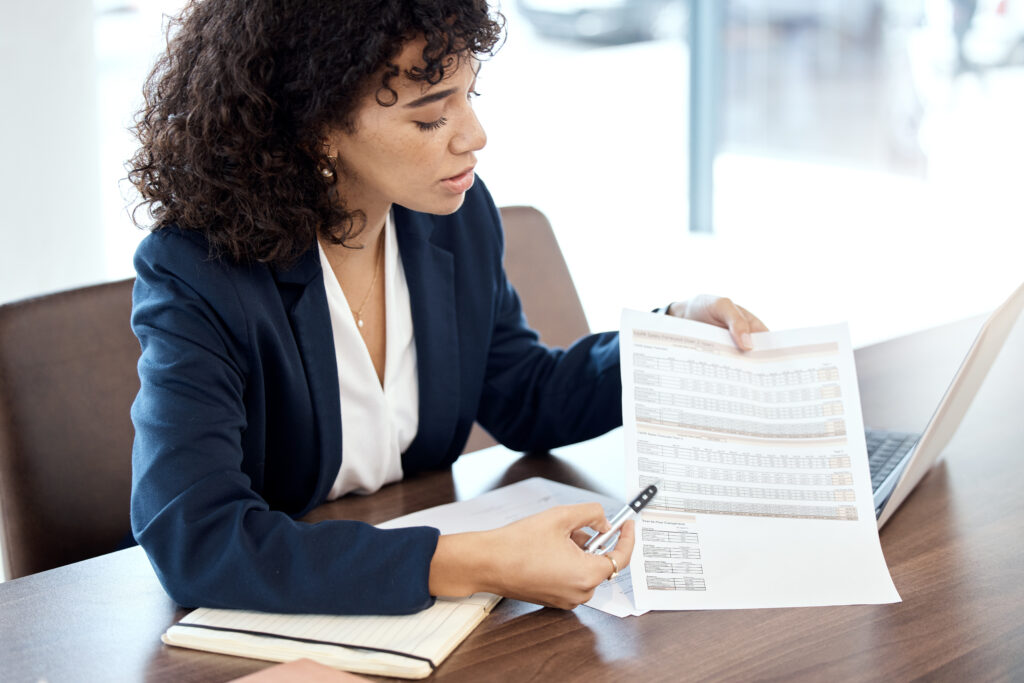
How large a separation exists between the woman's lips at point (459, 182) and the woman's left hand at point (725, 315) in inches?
12.5

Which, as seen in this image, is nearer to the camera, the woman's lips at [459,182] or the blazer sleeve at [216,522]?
the blazer sleeve at [216,522]

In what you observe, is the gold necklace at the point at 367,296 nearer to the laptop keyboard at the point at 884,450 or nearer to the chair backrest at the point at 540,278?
the chair backrest at the point at 540,278

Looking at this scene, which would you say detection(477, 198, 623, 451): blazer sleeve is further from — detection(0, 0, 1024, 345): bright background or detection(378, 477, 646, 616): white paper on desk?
detection(0, 0, 1024, 345): bright background

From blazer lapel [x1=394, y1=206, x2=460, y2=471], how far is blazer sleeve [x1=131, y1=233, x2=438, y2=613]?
311 mm

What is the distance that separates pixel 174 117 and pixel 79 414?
39 cm

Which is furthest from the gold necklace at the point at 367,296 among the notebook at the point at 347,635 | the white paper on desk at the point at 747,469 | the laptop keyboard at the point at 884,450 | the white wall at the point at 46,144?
the white wall at the point at 46,144

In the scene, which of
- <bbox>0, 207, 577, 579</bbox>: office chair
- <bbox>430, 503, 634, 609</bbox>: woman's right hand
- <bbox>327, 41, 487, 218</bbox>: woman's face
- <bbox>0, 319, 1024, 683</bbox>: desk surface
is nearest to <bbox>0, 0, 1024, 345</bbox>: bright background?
<bbox>0, 207, 577, 579</bbox>: office chair

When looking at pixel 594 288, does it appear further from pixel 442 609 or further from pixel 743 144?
pixel 442 609

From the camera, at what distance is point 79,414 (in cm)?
129

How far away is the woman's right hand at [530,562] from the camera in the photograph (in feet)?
2.98

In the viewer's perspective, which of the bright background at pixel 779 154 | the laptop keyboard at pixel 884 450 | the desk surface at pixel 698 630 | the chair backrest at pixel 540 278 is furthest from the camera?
the bright background at pixel 779 154

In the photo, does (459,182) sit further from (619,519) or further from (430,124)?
(619,519)

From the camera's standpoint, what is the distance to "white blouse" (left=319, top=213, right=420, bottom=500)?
49.9 inches

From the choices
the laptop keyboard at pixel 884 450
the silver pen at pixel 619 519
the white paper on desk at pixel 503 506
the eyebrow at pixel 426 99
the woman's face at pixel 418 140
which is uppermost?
the eyebrow at pixel 426 99
